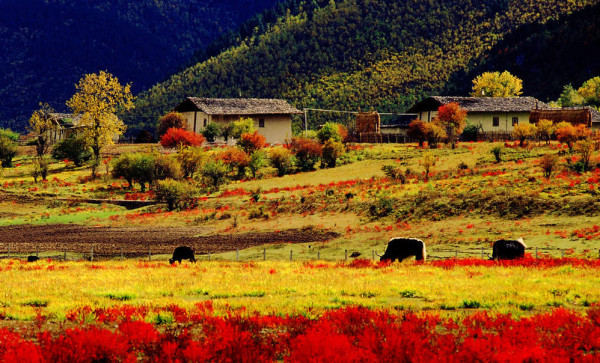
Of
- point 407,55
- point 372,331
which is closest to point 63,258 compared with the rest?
point 372,331

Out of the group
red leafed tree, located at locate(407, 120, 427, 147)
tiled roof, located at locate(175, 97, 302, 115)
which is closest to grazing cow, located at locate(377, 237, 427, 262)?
red leafed tree, located at locate(407, 120, 427, 147)

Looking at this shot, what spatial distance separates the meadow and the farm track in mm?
559

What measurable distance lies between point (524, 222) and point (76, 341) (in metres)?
34.0

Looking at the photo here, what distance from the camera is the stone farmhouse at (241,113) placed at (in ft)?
345

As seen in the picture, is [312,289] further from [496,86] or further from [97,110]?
[496,86]

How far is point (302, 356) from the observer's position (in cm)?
1047

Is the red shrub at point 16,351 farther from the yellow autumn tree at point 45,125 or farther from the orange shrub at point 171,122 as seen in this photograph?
the yellow autumn tree at point 45,125

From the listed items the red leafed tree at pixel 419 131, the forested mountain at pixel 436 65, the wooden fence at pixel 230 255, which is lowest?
the wooden fence at pixel 230 255

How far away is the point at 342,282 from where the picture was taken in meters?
20.6

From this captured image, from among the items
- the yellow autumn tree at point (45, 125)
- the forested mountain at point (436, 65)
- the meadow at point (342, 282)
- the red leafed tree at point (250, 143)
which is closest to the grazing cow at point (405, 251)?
the meadow at point (342, 282)

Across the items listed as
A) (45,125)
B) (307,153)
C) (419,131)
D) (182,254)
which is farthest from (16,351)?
(45,125)

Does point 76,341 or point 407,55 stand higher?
point 407,55

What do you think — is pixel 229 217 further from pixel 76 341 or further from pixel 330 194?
pixel 76 341

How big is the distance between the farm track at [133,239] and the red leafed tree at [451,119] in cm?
5113
